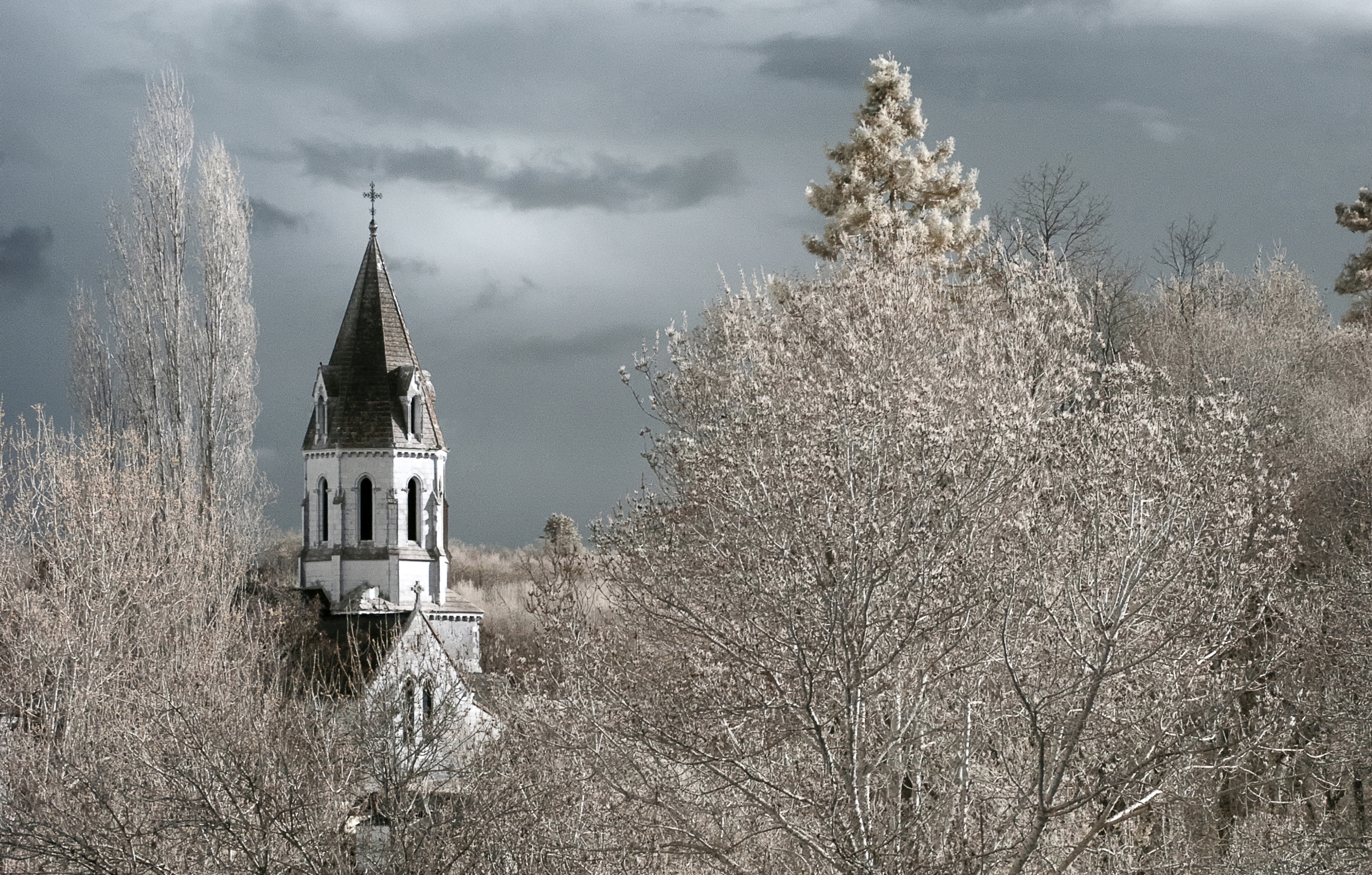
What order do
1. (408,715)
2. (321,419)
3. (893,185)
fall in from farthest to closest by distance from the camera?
1. (321,419)
2. (893,185)
3. (408,715)

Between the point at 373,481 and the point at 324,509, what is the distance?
1813 millimetres

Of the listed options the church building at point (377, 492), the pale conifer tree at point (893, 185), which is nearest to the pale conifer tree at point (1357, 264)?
the pale conifer tree at point (893, 185)

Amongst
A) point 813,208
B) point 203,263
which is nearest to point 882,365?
point 813,208

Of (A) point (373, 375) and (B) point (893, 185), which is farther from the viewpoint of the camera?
(A) point (373, 375)

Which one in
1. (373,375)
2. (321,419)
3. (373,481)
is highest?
(373,375)

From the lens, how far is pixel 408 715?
854 inches

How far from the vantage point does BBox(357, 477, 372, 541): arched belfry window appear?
4150cm

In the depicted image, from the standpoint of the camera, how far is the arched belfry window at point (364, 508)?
41.5 metres

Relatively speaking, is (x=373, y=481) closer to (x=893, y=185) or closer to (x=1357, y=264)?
(x=893, y=185)

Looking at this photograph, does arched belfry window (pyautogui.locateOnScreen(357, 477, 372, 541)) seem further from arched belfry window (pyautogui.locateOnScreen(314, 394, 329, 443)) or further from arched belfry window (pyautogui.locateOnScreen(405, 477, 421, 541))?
arched belfry window (pyautogui.locateOnScreen(314, 394, 329, 443))

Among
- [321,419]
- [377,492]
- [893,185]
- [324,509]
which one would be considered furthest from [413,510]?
[893,185]

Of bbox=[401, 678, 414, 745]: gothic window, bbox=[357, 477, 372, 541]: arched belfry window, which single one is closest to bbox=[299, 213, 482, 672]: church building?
bbox=[357, 477, 372, 541]: arched belfry window

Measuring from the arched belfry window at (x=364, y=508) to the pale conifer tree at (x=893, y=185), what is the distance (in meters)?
18.2

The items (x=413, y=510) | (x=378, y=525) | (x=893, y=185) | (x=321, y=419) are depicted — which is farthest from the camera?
(x=321, y=419)
